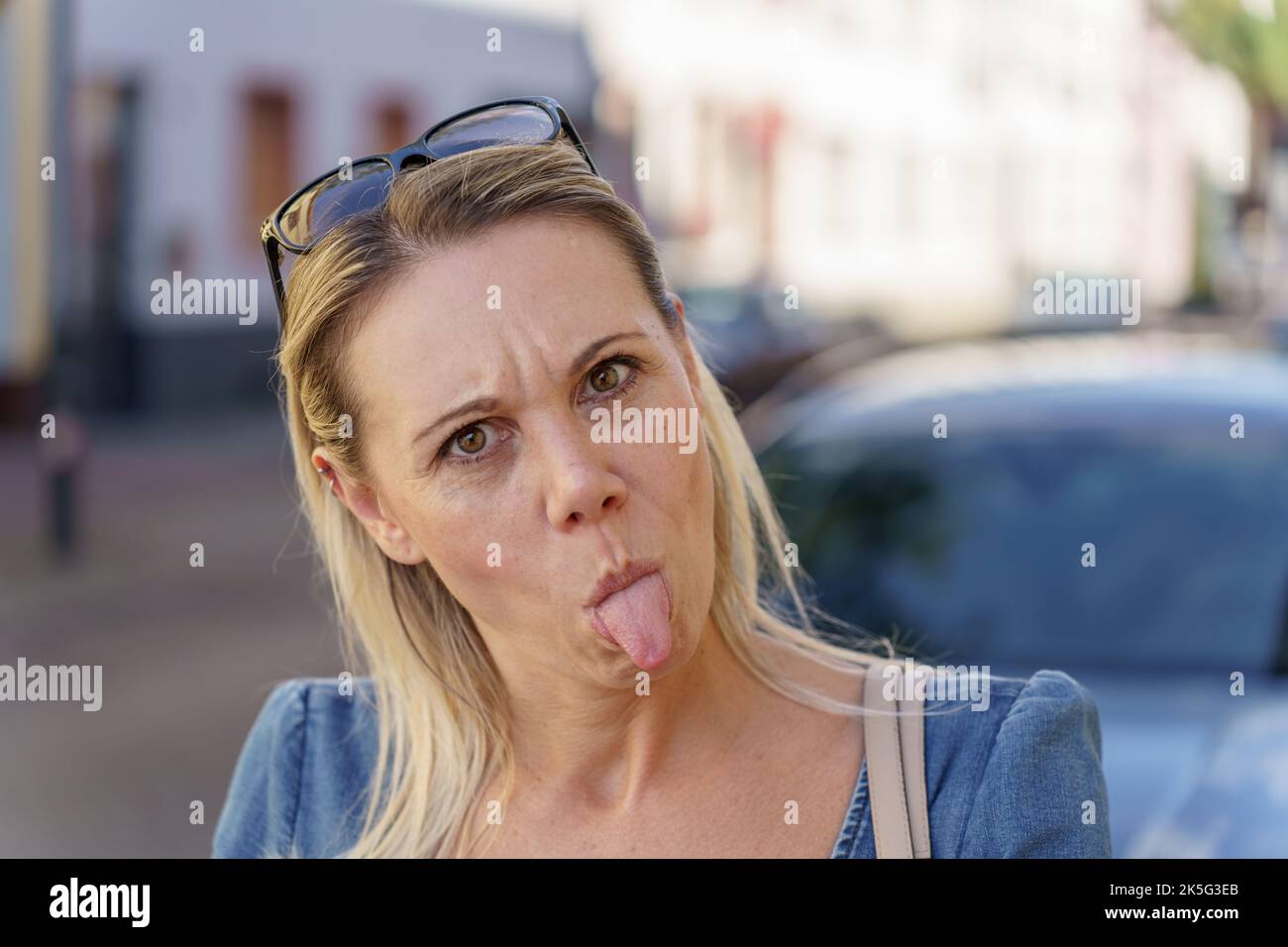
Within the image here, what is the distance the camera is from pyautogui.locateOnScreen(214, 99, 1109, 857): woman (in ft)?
5.42

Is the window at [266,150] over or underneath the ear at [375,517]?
over

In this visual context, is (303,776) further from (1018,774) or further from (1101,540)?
(1101,540)

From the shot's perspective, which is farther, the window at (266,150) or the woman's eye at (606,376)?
the window at (266,150)

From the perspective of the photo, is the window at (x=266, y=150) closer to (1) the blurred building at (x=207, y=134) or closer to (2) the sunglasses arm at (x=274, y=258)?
(1) the blurred building at (x=207, y=134)

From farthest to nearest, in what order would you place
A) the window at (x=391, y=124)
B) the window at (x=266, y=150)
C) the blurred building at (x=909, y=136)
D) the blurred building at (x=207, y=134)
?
the blurred building at (x=909, y=136) → the window at (x=391, y=124) → the window at (x=266, y=150) → the blurred building at (x=207, y=134)

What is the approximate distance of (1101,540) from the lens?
12.1 feet

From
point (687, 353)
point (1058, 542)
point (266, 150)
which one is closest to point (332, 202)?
A: point (687, 353)

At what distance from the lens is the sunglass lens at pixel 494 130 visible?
5.86 ft

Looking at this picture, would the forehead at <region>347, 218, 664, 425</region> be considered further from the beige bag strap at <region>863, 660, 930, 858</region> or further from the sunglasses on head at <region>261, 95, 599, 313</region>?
the beige bag strap at <region>863, 660, 930, 858</region>

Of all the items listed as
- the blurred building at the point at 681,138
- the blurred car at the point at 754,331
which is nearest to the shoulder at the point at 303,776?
the blurred building at the point at 681,138

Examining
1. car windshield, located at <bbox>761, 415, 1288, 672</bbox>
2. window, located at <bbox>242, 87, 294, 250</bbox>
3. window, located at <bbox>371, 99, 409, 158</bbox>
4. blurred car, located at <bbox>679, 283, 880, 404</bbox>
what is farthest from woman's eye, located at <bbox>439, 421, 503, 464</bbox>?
window, located at <bbox>371, 99, 409, 158</bbox>

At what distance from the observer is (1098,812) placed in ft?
5.56

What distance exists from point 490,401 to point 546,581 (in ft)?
0.62
